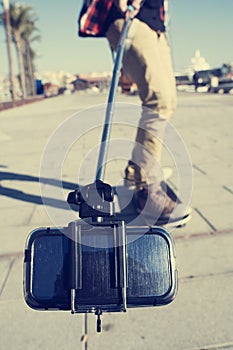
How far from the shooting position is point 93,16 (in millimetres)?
1915

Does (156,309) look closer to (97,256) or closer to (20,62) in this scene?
(97,256)

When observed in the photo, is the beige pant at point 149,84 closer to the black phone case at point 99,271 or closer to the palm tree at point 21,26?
the black phone case at point 99,271

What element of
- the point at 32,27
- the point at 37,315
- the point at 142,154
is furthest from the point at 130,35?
the point at 32,27

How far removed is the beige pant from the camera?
194 centimetres

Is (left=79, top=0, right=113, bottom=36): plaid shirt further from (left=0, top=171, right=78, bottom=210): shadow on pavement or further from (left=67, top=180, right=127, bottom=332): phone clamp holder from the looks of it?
(left=67, top=180, right=127, bottom=332): phone clamp holder

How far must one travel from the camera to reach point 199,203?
243 centimetres

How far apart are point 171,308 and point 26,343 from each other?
21.1 inches

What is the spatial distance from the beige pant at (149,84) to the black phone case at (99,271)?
1.13 meters

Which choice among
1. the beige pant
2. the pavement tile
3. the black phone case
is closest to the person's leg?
the beige pant

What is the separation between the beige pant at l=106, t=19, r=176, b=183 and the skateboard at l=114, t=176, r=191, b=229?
0.64 feet

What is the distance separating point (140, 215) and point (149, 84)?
77cm

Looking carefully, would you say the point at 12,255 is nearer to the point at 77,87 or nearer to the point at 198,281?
the point at 198,281

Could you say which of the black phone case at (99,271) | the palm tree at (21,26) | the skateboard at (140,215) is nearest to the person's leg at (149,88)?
the skateboard at (140,215)

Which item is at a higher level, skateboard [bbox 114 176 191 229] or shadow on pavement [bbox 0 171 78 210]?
skateboard [bbox 114 176 191 229]
